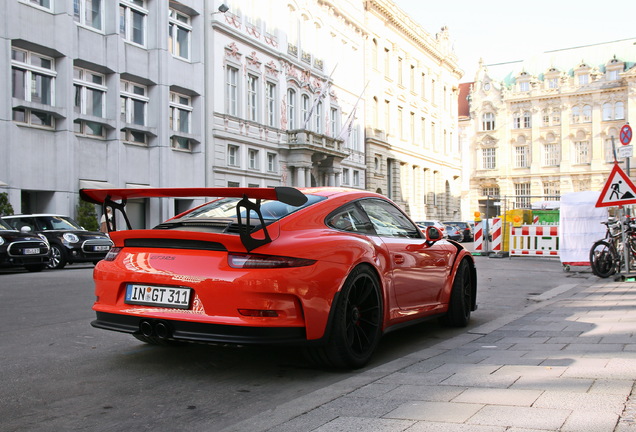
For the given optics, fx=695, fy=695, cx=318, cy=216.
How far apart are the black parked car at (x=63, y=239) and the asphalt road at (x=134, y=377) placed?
10153 mm

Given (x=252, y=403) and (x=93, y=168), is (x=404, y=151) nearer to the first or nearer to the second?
(x=93, y=168)

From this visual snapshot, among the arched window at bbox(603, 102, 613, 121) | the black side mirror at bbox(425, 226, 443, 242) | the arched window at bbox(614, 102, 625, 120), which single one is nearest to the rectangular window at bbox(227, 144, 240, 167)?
the black side mirror at bbox(425, 226, 443, 242)

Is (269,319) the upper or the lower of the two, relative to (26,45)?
lower

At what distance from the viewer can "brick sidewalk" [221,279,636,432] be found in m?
3.28

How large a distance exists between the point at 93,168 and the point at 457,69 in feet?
170

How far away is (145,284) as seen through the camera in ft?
15.4

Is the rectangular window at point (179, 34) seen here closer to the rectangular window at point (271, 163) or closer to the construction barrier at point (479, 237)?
the rectangular window at point (271, 163)

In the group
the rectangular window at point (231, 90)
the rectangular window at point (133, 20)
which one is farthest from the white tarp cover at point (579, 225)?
the rectangular window at point (231, 90)

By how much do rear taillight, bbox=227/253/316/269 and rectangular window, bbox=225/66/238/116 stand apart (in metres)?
30.3

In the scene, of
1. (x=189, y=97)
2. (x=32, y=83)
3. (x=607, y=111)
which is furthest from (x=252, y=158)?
(x=607, y=111)

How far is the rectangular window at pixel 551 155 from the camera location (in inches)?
3546

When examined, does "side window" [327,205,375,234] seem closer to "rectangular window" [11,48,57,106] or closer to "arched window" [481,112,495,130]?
"rectangular window" [11,48,57,106]

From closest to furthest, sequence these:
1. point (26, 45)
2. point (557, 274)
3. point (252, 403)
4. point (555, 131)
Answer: point (252, 403), point (557, 274), point (26, 45), point (555, 131)

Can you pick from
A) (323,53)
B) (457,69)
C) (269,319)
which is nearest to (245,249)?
(269,319)
